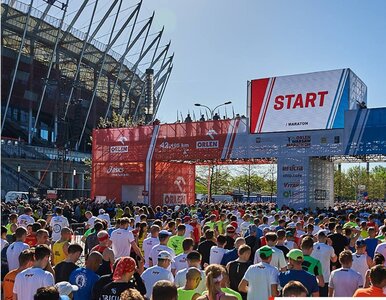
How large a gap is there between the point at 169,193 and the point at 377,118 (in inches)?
635

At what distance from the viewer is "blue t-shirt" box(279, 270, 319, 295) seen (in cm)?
574

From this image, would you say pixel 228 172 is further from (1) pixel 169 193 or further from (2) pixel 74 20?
(1) pixel 169 193

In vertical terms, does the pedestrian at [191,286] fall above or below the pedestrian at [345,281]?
above

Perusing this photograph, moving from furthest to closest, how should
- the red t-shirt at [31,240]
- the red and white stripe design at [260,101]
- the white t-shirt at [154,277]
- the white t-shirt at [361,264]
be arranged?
the red and white stripe design at [260,101] → the red t-shirt at [31,240] → the white t-shirt at [361,264] → the white t-shirt at [154,277]

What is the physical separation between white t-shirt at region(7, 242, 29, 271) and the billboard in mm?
21966

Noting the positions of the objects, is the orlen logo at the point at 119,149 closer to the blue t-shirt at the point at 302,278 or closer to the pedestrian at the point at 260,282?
the pedestrian at the point at 260,282

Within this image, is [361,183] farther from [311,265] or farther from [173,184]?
[311,265]

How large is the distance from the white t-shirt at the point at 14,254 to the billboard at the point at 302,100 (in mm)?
21966

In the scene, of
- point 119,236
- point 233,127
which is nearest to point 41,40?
Answer: point 233,127

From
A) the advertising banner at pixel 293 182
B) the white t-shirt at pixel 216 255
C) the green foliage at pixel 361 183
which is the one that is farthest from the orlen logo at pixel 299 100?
the green foliage at pixel 361 183

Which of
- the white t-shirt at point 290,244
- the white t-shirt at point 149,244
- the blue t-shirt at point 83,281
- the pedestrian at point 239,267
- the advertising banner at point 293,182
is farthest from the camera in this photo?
the advertising banner at point 293,182

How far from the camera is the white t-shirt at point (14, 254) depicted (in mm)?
7594

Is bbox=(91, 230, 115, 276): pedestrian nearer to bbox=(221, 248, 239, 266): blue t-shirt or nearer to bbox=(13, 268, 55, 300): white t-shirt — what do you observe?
bbox=(13, 268, 55, 300): white t-shirt

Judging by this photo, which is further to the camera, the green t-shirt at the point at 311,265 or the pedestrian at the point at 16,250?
the pedestrian at the point at 16,250
